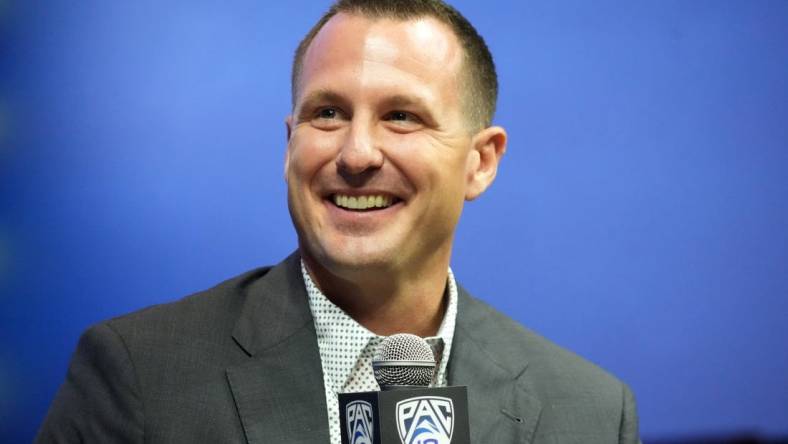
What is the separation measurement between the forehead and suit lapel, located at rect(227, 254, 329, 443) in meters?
0.48

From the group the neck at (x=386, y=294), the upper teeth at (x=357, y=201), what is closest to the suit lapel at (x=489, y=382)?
the neck at (x=386, y=294)

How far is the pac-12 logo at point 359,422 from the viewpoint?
4.50ft

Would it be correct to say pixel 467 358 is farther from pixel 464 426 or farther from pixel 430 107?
pixel 464 426

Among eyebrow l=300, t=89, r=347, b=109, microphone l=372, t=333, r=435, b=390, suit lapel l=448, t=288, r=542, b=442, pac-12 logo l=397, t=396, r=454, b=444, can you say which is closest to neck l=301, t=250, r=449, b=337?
suit lapel l=448, t=288, r=542, b=442

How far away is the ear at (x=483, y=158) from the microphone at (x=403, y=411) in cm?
86

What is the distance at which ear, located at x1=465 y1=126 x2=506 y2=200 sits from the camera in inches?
89.6

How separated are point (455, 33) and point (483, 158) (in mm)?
310

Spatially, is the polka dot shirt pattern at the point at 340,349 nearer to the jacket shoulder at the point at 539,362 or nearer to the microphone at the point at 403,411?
the jacket shoulder at the point at 539,362

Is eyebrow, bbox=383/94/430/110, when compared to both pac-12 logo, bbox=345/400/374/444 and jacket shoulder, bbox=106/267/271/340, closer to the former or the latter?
jacket shoulder, bbox=106/267/271/340

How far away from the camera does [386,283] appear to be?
2.12m

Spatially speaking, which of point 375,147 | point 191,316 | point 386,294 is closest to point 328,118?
point 375,147

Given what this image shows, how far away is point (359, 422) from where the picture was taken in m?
1.40

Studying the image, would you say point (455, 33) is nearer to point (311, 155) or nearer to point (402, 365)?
point (311, 155)

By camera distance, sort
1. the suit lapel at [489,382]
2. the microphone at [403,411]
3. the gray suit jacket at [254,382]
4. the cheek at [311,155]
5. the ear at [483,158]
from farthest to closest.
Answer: the ear at [483,158] → the suit lapel at [489,382] → the cheek at [311,155] → the gray suit jacket at [254,382] → the microphone at [403,411]
